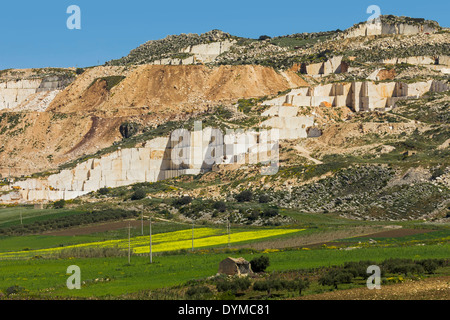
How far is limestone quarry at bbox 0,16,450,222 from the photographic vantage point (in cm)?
11638

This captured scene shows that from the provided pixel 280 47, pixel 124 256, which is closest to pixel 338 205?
pixel 124 256

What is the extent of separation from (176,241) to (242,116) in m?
54.4

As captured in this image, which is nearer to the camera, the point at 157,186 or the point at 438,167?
the point at 438,167

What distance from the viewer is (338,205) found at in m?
95.0

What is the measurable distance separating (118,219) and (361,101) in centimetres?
5588

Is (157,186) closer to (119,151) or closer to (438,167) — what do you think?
(119,151)

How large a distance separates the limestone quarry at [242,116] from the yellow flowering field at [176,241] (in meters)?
16.5

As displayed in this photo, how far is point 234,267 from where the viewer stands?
52.0 metres

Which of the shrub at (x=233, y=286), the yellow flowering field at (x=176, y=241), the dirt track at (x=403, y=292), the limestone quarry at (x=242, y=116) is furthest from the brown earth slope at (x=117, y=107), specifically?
the dirt track at (x=403, y=292)

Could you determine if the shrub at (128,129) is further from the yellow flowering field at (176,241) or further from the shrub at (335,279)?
the shrub at (335,279)

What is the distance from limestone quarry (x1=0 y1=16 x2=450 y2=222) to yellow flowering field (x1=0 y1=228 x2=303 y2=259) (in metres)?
16.5

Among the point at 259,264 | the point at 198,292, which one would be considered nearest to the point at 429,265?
the point at 259,264

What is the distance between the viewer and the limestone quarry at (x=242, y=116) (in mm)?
116375

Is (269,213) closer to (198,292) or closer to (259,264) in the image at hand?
(259,264)
